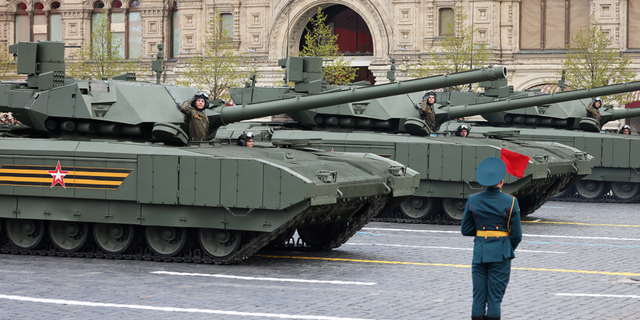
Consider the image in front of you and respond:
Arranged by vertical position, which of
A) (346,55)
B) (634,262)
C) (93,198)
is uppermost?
(346,55)

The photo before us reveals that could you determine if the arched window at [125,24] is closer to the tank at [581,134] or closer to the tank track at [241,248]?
the tank at [581,134]

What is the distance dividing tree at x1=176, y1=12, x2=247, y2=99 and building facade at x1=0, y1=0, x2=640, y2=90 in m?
1.19

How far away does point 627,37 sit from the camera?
39500 mm

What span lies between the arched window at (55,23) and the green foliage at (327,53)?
580 inches

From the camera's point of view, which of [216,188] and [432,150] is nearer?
[216,188]

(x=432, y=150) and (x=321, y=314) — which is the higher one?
(x=432, y=150)

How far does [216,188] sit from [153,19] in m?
36.6

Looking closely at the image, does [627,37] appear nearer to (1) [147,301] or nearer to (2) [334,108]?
(2) [334,108]

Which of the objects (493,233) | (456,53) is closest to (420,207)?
(493,233)

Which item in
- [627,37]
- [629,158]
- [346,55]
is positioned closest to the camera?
[629,158]

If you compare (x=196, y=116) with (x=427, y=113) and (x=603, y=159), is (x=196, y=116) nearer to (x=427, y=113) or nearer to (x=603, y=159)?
(x=427, y=113)

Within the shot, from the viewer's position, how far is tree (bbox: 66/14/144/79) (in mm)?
44500

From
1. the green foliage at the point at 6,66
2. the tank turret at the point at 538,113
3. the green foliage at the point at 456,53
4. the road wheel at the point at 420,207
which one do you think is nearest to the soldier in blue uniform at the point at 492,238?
the road wheel at the point at 420,207

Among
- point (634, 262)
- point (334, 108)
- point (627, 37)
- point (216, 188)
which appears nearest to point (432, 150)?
point (334, 108)
